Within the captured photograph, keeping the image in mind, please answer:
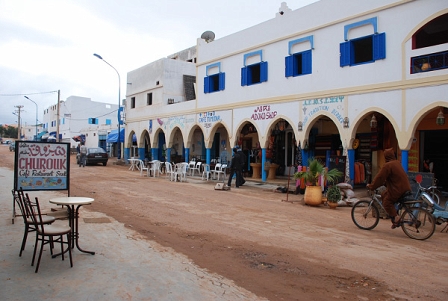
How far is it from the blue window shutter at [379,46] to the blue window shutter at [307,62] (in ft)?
9.58

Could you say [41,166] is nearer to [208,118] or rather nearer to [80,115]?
[208,118]

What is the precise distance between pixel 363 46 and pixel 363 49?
0.21 meters

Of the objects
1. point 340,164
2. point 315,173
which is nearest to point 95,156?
point 340,164

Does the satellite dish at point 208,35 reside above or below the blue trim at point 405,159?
above

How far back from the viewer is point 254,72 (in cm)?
1869

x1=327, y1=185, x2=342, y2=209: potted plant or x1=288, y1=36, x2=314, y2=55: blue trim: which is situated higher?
x1=288, y1=36, x2=314, y2=55: blue trim

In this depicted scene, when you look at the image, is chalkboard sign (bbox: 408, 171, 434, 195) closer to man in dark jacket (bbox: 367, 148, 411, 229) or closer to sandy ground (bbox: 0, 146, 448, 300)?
sandy ground (bbox: 0, 146, 448, 300)

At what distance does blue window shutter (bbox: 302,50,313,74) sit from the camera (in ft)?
49.5

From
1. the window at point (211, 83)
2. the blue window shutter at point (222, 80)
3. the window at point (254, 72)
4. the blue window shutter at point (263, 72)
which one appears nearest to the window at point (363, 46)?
the blue window shutter at point (263, 72)

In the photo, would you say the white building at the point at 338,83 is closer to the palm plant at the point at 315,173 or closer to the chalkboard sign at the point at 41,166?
the palm plant at the point at 315,173

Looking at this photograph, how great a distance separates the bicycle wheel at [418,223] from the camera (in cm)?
686

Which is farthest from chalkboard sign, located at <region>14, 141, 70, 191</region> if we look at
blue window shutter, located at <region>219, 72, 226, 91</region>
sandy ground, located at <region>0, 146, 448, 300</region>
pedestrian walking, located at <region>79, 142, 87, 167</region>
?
pedestrian walking, located at <region>79, 142, 87, 167</region>

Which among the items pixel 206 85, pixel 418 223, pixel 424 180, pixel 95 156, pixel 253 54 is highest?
pixel 253 54

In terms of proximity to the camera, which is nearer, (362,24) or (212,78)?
(362,24)
